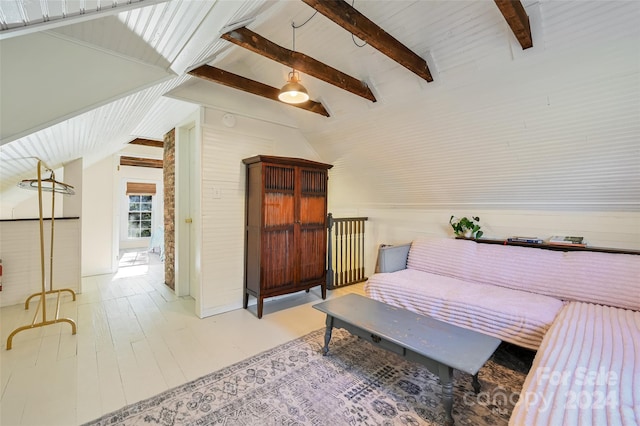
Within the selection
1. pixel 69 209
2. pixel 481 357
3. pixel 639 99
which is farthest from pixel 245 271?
pixel 639 99

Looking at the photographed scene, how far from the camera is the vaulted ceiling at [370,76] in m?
1.27

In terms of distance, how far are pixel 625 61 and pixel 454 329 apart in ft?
6.56

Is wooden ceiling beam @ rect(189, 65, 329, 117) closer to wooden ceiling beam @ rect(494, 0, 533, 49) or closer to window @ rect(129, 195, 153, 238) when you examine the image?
wooden ceiling beam @ rect(494, 0, 533, 49)

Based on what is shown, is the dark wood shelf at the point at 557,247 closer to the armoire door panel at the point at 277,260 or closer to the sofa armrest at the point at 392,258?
the sofa armrest at the point at 392,258

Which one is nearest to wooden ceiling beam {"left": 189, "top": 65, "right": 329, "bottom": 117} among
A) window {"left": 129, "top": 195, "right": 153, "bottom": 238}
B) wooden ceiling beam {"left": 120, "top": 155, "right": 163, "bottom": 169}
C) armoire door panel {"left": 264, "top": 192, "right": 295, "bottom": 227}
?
armoire door panel {"left": 264, "top": 192, "right": 295, "bottom": 227}

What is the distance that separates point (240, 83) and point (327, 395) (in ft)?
9.14

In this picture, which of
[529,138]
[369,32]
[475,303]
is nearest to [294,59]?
[369,32]

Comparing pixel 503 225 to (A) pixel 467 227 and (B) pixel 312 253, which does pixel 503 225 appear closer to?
(A) pixel 467 227

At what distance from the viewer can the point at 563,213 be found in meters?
2.74

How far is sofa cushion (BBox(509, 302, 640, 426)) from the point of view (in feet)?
3.20

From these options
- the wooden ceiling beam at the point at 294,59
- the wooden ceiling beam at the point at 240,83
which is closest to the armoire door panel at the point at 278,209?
the wooden ceiling beam at the point at 240,83

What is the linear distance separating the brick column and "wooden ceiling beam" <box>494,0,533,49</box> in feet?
12.2

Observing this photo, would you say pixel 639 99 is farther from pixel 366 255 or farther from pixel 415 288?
pixel 366 255

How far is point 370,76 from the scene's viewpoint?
263cm
